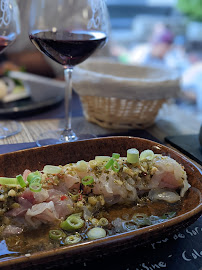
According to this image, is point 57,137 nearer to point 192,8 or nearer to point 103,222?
point 103,222

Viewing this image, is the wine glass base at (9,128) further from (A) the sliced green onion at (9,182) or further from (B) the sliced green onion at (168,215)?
(B) the sliced green onion at (168,215)

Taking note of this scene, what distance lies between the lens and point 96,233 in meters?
0.69

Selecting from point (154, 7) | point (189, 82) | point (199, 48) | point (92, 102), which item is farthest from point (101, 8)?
point (154, 7)

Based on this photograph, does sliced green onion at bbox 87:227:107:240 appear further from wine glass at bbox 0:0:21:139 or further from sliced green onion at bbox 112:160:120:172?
wine glass at bbox 0:0:21:139

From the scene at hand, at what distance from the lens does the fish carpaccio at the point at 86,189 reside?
72cm

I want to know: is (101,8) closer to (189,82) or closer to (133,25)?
(189,82)

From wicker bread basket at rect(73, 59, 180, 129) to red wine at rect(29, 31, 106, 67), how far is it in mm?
167

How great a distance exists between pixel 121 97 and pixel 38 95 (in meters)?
0.61

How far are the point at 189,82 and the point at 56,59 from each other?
474cm

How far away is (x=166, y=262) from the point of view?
0.68 meters

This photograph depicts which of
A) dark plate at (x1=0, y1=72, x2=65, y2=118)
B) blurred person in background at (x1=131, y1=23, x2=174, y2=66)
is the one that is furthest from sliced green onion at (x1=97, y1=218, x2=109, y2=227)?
blurred person in background at (x1=131, y1=23, x2=174, y2=66)

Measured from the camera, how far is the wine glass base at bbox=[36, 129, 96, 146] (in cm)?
124

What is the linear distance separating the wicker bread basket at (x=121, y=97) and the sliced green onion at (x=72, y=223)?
71cm

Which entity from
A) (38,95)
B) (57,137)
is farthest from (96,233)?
(38,95)
